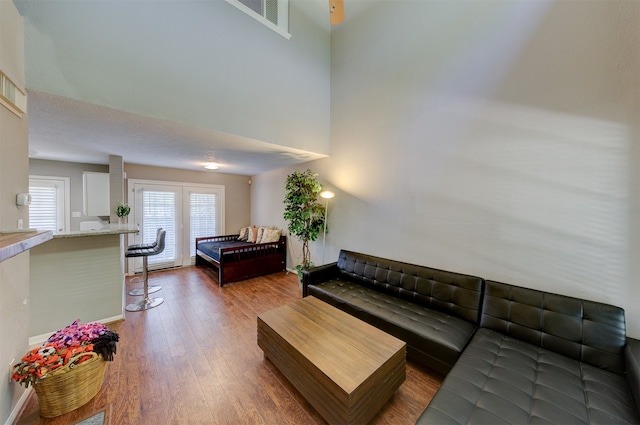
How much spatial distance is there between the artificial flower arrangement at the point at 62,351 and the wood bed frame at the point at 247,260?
2.16 m

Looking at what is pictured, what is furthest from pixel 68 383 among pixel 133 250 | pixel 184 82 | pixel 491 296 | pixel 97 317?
pixel 491 296

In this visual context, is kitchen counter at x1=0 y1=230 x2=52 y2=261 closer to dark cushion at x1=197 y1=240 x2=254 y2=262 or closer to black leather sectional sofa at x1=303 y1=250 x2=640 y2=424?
black leather sectional sofa at x1=303 y1=250 x2=640 y2=424

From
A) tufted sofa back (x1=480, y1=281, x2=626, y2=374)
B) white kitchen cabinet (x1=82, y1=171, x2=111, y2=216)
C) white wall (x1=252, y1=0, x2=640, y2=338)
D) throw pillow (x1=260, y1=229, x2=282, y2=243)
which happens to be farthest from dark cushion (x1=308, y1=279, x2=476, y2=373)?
white kitchen cabinet (x1=82, y1=171, x2=111, y2=216)

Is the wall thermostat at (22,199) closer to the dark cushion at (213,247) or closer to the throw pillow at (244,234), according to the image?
the dark cushion at (213,247)

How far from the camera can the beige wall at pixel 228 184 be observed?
4961 millimetres

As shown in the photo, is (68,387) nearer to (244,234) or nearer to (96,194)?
(96,194)

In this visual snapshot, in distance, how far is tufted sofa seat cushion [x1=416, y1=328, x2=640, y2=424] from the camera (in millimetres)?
1115

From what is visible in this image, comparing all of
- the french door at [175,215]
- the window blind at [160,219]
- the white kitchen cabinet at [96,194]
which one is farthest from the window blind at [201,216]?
the white kitchen cabinet at [96,194]

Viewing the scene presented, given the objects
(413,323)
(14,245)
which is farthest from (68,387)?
(413,323)

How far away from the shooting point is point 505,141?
2080 millimetres

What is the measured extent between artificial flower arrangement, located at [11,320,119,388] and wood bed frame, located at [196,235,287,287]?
7.09ft

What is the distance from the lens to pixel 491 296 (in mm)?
2014

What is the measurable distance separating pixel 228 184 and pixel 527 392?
6.19 meters

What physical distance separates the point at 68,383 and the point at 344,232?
3.16 m
